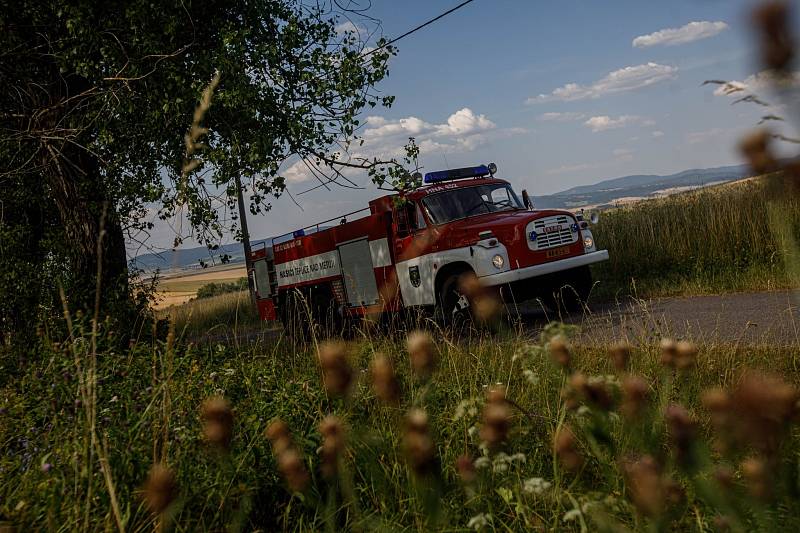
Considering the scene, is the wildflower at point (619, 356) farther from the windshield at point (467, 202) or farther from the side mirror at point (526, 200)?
the side mirror at point (526, 200)

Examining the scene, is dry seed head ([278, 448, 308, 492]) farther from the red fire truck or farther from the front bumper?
the front bumper

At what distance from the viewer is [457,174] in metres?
11.4

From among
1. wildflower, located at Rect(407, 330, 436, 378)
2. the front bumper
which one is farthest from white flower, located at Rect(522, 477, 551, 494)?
the front bumper

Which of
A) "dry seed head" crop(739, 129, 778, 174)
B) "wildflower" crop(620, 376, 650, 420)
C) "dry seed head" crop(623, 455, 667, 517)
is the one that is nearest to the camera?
"dry seed head" crop(739, 129, 778, 174)

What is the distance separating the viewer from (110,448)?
3146 mm

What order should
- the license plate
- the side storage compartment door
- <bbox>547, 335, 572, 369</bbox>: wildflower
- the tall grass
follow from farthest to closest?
the side storage compartment door → the tall grass → the license plate → <bbox>547, 335, 572, 369</bbox>: wildflower

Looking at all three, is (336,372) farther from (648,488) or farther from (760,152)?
(760,152)

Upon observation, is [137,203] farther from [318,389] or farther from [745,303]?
[745,303]

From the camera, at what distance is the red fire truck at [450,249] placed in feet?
31.5

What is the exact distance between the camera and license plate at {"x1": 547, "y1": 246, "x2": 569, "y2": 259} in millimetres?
9897

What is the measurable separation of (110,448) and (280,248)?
12.2 metres

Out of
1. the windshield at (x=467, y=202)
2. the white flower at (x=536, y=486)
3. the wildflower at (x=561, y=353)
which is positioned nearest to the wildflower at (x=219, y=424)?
the wildflower at (x=561, y=353)

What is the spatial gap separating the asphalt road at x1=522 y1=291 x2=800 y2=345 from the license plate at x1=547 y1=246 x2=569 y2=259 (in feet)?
3.36

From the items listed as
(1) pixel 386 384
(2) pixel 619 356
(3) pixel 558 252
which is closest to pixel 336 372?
(1) pixel 386 384
